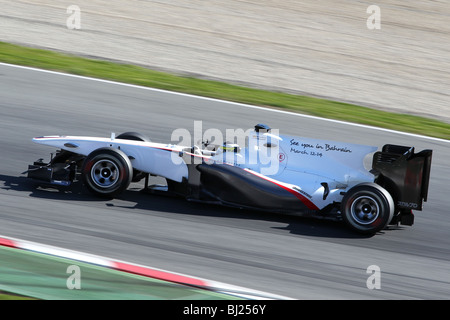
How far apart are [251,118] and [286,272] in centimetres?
502

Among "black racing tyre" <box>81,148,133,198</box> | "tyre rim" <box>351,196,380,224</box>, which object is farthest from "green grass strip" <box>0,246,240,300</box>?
"tyre rim" <box>351,196,380,224</box>

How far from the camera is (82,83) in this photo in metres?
11.6

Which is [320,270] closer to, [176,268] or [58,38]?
[176,268]

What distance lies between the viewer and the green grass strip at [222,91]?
11.4m

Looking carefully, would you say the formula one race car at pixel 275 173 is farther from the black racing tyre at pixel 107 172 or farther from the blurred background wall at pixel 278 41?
the blurred background wall at pixel 278 41

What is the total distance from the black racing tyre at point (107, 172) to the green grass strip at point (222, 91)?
4.60 metres

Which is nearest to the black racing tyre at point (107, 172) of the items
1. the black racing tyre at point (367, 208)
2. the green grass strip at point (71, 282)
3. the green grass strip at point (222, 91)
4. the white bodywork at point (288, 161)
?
the white bodywork at point (288, 161)

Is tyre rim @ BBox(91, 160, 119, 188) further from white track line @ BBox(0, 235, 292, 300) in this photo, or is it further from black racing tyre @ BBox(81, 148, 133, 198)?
white track line @ BBox(0, 235, 292, 300)

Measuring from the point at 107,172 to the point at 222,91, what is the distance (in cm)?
498

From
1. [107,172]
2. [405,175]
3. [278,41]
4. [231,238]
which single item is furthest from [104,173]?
[278,41]

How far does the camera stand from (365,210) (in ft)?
23.0

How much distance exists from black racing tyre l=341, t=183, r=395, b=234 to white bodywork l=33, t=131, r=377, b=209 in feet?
0.80

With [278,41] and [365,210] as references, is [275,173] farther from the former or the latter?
[278,41]
